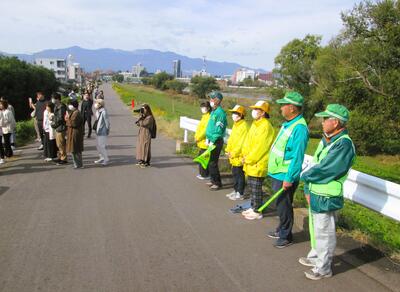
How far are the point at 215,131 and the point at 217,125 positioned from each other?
0.12 m

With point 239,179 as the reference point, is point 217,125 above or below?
above

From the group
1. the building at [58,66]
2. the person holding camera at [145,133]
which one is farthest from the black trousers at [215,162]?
the building at [58,66]

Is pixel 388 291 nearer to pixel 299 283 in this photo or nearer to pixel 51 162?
pixel 299 283

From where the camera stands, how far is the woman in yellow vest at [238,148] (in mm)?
6941

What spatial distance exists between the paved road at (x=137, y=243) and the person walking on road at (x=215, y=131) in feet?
1.28

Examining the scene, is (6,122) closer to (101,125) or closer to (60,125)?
(60,125)

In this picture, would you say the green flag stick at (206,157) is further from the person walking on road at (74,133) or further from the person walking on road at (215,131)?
the person walking on road at (74,133)

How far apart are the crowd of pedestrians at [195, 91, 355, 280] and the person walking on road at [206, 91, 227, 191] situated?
2.27 ft

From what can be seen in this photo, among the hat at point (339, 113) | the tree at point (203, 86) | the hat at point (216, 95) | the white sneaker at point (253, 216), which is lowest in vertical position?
the tree at point (203, 86)

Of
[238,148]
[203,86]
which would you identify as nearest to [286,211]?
[238,148]

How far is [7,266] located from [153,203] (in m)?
2.91

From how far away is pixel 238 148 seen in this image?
6914mm

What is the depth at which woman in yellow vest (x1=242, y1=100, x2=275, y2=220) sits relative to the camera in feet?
19.1

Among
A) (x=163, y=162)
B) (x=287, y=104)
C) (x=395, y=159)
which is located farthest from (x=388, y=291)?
(x=395, y=159)
